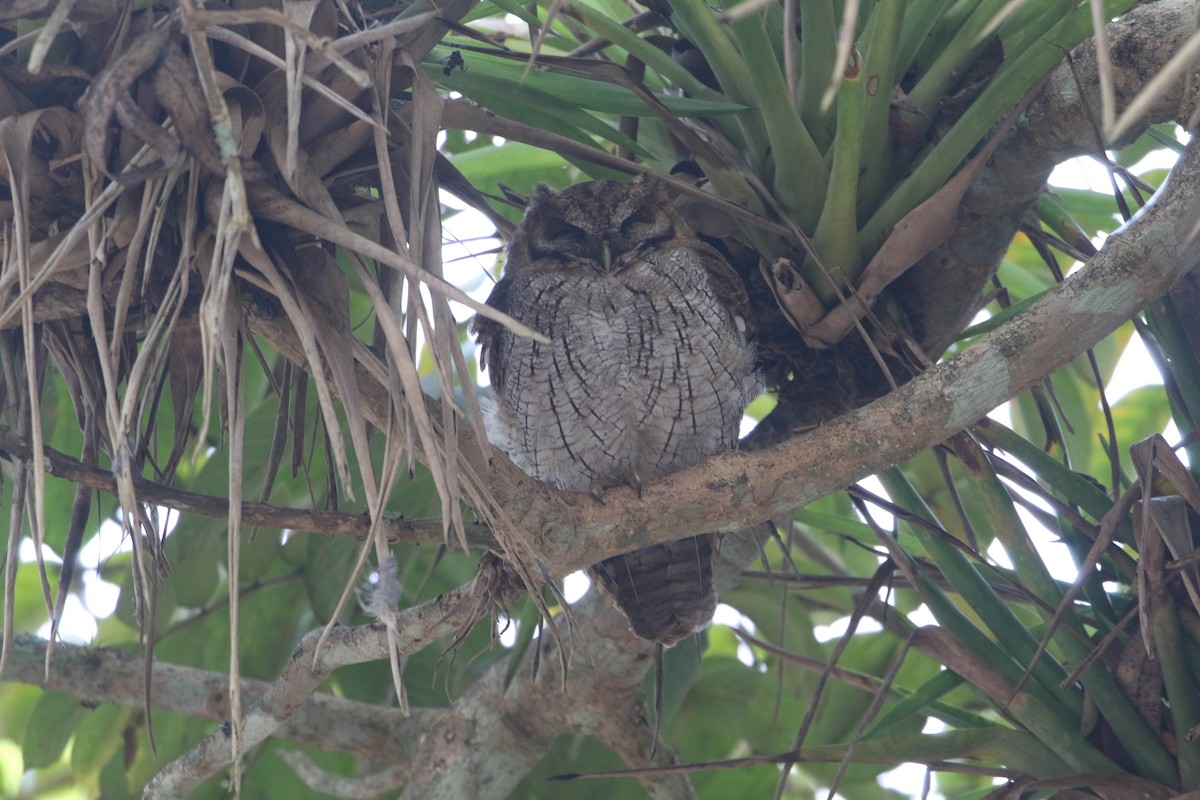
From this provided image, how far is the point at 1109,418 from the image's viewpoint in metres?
2.08

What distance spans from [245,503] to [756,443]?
1202 millimetres

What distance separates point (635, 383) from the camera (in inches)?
97.3


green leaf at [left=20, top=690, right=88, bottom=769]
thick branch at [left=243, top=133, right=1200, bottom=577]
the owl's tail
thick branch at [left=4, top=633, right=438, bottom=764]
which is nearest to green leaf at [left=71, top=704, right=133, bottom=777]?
green leaf at [left=20, top=690, right=88, bottom=769]

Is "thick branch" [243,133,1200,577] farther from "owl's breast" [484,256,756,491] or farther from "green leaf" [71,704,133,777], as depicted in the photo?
"green leaf" [71,704,133,777]

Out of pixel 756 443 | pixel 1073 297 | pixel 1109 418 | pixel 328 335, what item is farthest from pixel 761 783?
pixel 328 335

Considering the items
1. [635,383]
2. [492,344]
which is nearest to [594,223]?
[492,344]

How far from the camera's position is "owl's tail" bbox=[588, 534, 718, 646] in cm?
242

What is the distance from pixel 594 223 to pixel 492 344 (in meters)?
0.44

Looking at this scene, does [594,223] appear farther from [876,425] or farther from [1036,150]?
[876,425]

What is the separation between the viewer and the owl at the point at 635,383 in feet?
8.06

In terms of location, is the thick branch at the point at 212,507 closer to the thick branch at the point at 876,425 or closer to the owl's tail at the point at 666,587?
the thick branch at the point at 876,425

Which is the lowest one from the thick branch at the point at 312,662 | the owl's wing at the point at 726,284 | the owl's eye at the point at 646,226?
the thick branch at the point at 312,662

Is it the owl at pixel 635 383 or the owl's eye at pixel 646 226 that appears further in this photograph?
the owl's eye at pixel 646 226

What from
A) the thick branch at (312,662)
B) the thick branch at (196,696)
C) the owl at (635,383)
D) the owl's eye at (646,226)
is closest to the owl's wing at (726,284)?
the owl at (635,383)
